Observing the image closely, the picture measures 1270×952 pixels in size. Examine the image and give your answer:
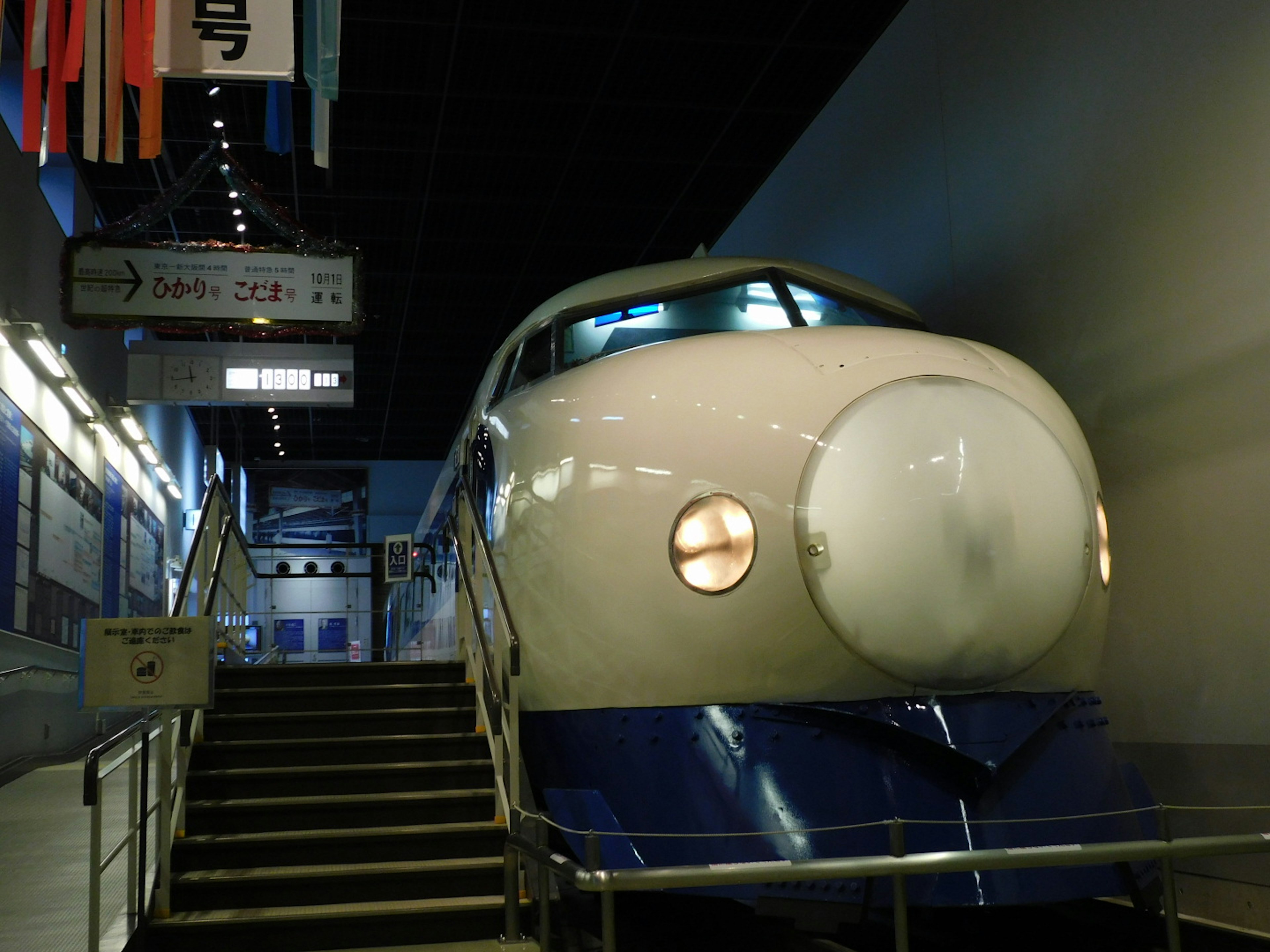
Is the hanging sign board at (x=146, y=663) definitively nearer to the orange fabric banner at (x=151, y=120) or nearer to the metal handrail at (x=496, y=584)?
the metal handrail at (x=496, y=584)

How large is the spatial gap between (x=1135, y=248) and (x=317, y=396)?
7.48 m

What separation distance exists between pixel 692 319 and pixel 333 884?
9.38 feet

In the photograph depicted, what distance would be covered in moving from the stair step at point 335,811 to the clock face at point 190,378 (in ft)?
20.3


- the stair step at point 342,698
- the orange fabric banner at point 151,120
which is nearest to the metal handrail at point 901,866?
the stair step at point 342,698

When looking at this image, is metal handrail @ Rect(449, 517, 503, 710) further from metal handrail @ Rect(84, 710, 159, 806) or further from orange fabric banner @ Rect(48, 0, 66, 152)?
orange fabric banner @ Rect(48, 0, 66, 152)

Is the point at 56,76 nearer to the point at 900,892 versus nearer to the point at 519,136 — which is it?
the point at 900,892

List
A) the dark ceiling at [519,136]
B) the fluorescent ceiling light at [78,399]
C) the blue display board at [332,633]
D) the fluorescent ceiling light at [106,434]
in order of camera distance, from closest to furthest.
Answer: the dark ceiling at [519,136], the fluorescent ceiling light at [78,399], the fluorescent ceiling light at [106,434], the blue display board at [332,633]

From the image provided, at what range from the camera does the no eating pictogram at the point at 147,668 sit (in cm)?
450

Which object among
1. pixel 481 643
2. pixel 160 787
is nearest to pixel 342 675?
pixel 481 643

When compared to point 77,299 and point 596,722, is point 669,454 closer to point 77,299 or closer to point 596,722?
point 596,722

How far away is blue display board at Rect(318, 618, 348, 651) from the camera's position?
80.8 feet

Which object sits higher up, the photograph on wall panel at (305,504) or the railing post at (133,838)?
the photograph on wall panel at (305,504)

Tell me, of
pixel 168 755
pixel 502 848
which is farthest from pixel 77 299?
pixel 502 848

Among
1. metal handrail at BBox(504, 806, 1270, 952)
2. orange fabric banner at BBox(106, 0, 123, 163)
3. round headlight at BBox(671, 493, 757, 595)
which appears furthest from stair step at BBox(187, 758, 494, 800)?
orange fabric banner at BBox(106, 0, 123, 163)
